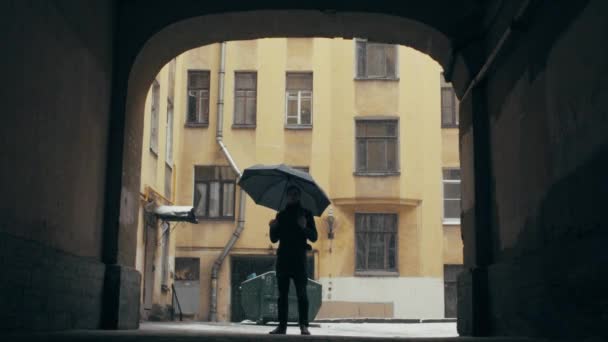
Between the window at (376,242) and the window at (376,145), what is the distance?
4.99 feet

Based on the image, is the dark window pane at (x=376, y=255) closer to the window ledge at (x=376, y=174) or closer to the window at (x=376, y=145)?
the window ledge at (x=376, y=174)

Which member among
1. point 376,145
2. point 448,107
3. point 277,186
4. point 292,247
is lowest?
point 292,247

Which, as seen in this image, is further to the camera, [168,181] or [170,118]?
[170,118]

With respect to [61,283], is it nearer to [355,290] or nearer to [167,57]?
[167,57]

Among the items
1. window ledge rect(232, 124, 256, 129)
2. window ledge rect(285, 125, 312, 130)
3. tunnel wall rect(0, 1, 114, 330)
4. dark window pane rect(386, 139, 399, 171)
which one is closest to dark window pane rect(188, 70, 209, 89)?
window ledge rect(232, 124, 256, 129)

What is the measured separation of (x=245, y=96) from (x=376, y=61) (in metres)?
4.15

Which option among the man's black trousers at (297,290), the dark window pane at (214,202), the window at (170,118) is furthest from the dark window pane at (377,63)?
the man's black trousers at (297,290)

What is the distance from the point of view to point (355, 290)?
26.3 metres

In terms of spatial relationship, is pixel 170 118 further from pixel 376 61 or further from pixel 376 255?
pixel 376 255

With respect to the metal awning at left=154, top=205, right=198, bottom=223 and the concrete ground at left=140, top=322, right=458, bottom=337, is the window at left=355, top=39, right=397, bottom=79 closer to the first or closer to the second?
the metal awning at left=154, top=205, right=198, bottom=223

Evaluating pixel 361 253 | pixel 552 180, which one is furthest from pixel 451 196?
pixel 552 180

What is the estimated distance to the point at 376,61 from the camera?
27.6 metres

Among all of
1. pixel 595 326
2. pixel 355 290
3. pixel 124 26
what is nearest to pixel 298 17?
pixel 124 26

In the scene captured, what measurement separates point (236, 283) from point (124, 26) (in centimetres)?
1826
